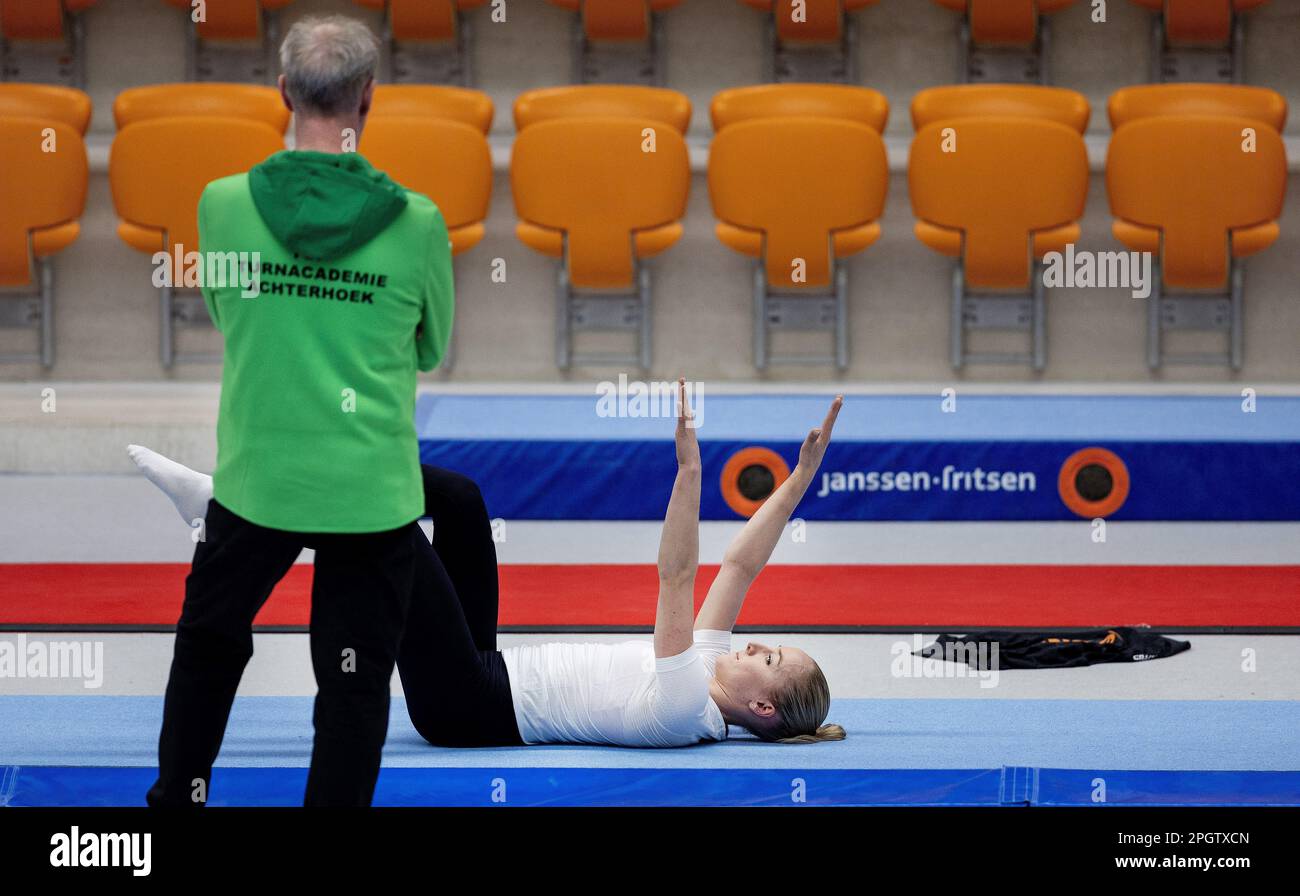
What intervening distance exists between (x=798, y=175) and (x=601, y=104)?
754 mm

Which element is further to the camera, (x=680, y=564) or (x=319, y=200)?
(x=680, y=564)

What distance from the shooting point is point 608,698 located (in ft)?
8.48

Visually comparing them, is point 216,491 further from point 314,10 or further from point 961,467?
point 314,10

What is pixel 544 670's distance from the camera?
2.63 meters

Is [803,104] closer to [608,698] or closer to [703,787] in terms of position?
[608,698]

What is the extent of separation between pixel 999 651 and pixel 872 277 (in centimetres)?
303

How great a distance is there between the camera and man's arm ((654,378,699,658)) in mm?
2414

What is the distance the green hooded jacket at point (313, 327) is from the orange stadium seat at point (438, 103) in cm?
385

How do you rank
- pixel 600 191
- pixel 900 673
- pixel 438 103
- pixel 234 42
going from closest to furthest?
pixel 900 673 < pixel 600 191 < pixel 438 103 < pixel 234 42

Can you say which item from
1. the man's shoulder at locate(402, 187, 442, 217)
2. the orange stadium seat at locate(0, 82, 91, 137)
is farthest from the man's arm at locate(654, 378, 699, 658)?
the orange stadium seat at locate(0, 82, 91, 137)

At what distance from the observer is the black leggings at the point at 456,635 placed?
244cm

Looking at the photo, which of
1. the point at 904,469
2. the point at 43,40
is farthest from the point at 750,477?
the point at 43,40

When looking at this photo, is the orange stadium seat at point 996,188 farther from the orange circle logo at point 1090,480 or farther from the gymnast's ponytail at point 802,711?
the gymnast's ponytail at point 802,711
